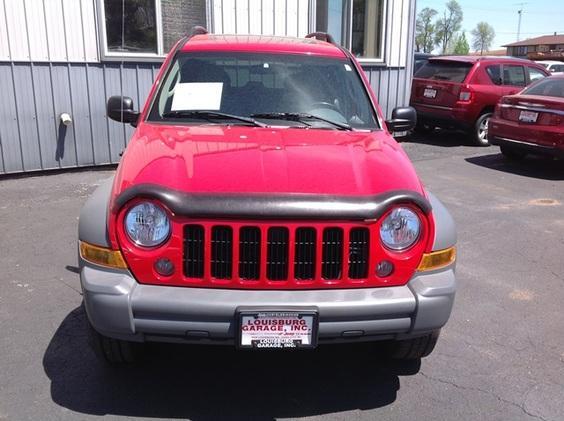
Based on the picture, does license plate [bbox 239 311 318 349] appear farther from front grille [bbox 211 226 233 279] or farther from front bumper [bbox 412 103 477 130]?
front bumper [bbox 412 103 477 130]

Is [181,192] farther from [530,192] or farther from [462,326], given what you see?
[530,192]

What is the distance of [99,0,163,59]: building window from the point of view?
7.88 metres

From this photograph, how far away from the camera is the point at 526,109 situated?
29.0 ft

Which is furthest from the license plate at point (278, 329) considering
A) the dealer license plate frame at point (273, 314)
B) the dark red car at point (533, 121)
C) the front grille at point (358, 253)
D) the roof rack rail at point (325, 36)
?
the dark red car at point (533, 121)

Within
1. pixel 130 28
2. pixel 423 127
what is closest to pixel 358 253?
pixel 130 28

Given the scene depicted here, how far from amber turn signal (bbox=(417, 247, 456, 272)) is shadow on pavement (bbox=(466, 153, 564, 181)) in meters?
6.73

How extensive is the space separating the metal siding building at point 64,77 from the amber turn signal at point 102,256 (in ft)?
18.4

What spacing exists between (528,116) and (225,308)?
7.81 meters

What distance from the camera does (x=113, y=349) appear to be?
300 centimetres

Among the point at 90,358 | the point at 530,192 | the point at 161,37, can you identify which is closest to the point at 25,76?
the point at 161,37

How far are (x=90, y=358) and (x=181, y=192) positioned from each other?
1.43 m

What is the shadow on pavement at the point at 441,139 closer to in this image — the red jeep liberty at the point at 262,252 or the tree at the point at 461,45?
the red jeep liberty at the point at 262,252

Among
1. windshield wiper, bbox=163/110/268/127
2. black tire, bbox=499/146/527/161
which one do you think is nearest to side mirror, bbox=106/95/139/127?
windshield wiper, bbox=163/110/268/127

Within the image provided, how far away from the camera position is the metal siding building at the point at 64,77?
7293 mm
